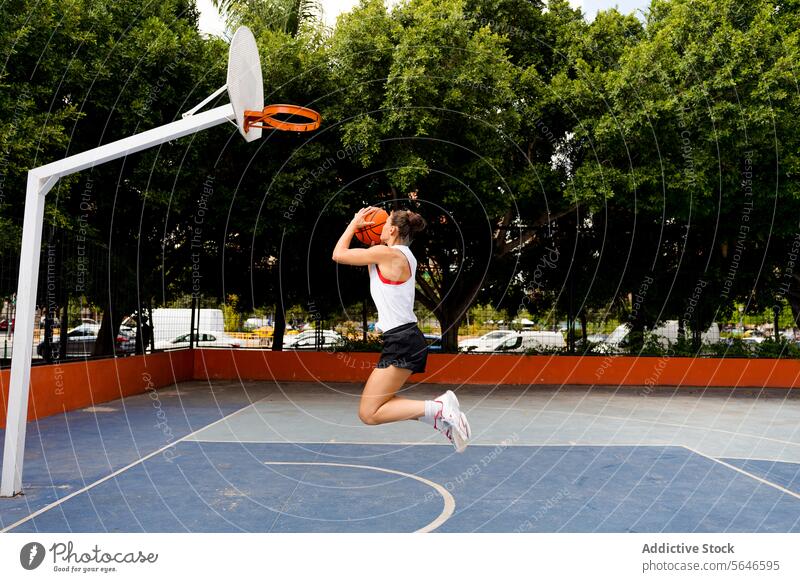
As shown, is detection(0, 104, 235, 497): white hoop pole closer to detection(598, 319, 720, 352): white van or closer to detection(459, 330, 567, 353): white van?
detection(459, 330, 567, 353): white van

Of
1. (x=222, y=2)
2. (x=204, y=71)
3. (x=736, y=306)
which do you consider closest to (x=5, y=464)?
(x=204, y=71)

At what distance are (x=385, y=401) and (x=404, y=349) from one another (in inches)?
19.3

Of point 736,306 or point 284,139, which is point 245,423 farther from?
point 736,306

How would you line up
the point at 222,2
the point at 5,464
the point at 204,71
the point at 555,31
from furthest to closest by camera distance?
the point at 222,2
the point at 555,31
the point at 204,71
the point at 5,464

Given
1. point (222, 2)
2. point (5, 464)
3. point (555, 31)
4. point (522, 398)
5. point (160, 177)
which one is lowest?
point (522, 398)

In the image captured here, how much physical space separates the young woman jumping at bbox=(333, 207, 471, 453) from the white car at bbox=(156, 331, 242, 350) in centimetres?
1328

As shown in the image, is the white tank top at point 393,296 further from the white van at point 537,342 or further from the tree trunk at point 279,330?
the tree trunk at point 279,330

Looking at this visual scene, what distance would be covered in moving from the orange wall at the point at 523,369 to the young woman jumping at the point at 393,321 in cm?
1309

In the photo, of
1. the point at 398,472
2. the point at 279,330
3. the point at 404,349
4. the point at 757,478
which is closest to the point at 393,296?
the point at 404,349

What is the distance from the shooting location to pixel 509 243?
20375mm

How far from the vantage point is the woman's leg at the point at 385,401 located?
19.0ft

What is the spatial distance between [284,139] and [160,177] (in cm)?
271

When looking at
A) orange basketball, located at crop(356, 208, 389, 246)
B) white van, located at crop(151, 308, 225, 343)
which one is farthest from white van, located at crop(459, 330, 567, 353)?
orange basketball, located at crop(356, 208, 389, 246)

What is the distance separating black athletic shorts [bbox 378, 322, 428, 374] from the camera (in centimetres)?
578
